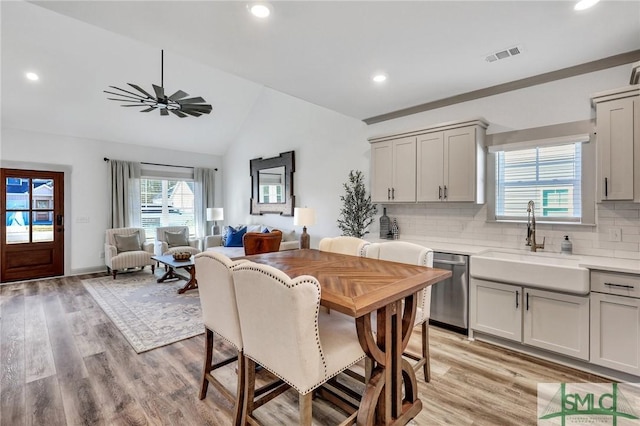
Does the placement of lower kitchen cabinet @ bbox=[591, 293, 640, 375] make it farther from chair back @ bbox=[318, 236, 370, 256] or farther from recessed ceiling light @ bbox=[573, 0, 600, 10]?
recessed ceiling light @ bbox=[573, 0, 600, 10]

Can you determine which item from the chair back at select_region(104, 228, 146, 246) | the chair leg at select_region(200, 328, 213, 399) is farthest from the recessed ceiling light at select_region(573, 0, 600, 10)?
the chair back at select_region(104, 228, 146, 246)

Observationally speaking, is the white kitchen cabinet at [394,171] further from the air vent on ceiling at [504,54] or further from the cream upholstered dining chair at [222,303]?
the cream upholstered dining chair at [222,303]

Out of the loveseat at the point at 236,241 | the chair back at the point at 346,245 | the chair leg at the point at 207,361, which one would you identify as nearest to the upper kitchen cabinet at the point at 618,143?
the chair back at the point at 346,245

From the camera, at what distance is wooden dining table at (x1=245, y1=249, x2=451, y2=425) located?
156 centimetres

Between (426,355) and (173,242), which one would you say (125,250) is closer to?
(173,242)

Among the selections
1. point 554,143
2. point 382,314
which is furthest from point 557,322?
point 382,314

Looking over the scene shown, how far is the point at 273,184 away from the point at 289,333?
5317mm

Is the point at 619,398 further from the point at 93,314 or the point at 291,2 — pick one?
the point at 93,314

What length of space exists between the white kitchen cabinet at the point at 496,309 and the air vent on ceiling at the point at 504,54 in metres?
2.08

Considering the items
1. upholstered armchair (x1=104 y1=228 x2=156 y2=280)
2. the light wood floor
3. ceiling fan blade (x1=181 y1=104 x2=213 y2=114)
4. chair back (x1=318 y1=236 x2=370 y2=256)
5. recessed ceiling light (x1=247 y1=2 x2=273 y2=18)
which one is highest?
ceiling fan blade (x1=181 y1=104 x2=213 y2=114)

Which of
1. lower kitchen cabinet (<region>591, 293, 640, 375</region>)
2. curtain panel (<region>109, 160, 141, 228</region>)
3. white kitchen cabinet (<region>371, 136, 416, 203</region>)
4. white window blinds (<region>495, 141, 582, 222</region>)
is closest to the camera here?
lower kitchen cabinet (<region>591, 293, 640, 375</region>)

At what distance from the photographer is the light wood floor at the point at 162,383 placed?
2.00 metres

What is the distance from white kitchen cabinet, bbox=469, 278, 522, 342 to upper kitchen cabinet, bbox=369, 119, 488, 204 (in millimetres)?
960

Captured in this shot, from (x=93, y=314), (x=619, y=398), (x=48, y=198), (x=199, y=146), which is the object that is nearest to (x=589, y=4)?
(x=619, y=398)
